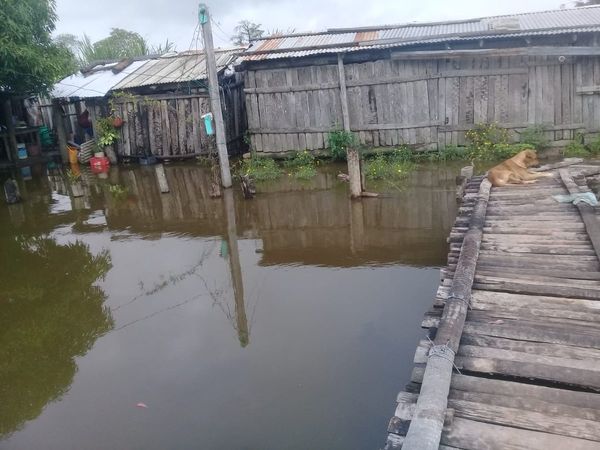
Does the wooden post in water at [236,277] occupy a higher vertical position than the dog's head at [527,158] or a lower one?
lower

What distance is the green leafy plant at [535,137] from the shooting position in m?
11.3

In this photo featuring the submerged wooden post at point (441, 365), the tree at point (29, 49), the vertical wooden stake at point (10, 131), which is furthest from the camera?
the vertical wooden stake at point (10, 131)

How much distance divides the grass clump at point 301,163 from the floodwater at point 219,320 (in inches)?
77.2

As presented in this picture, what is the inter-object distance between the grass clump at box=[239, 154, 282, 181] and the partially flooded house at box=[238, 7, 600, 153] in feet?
1.54

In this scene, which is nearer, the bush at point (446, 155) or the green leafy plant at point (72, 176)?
the bush at point (446, 155)

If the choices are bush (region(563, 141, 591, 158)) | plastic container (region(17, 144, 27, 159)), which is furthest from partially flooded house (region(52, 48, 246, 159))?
bush (region(563, 141, 591, 158))

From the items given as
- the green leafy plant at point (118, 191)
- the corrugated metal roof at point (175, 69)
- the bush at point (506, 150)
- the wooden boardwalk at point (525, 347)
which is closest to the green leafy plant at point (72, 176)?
the green leafy plant at point (118, 191)

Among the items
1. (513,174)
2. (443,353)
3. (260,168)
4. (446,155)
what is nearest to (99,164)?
(260,168)

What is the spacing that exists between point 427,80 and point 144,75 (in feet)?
28.1

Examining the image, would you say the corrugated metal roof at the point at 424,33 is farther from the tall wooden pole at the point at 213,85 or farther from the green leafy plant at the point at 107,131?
the green leafy plant at the point at 107,131

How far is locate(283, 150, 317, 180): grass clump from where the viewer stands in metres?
12.0

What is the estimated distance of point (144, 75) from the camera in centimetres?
1552

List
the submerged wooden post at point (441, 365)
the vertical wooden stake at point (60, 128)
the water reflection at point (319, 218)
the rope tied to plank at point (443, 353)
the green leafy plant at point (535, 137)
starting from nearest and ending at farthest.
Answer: the submerged wooden post at point (441, 365)
the rope tied to plank at point (443, 353)
the water reflection at point (319, 218)
the green leafy plant at point (535, 137)
the vertical wooden stake at point (60, 128)

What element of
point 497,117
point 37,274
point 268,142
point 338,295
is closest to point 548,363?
point 338,295
